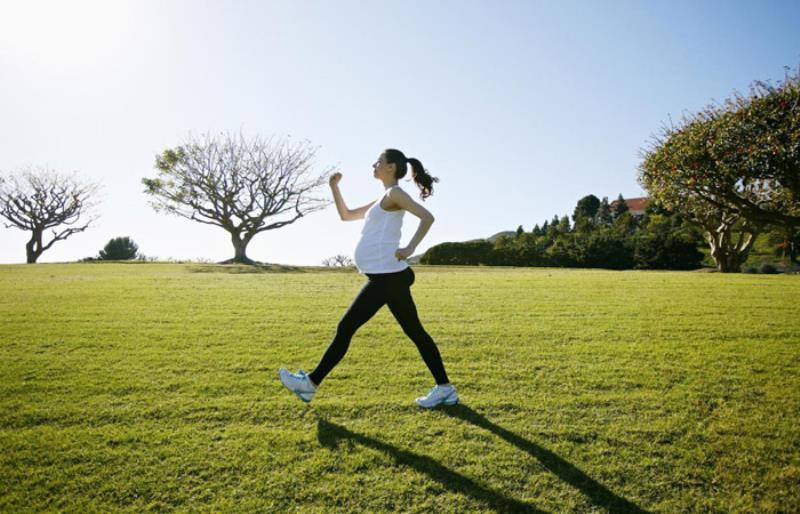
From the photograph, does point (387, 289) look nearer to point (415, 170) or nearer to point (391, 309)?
point (391, 309)

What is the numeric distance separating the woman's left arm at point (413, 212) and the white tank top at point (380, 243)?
121 millimetres

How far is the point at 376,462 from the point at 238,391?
2070 millimetres

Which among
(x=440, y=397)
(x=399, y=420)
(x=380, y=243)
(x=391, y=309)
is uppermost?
(x=380, y=243)

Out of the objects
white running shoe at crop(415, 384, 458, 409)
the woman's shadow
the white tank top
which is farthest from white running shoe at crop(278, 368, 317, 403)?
the white tank top

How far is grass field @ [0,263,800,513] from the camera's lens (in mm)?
2885

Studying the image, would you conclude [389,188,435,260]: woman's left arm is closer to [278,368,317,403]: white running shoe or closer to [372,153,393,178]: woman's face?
[372,153,393,178]: woman's face

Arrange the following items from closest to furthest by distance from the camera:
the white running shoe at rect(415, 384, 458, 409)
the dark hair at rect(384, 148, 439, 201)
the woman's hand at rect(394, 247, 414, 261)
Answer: the woman's hand at rect(394, 247, 414, 261) < the white running shoe at rect(415, 384, 458, 409) < the dark hair at rect(384, 148, 439, 201)

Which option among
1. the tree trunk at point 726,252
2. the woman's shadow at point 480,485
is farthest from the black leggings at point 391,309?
the tree trunk at point 726,252

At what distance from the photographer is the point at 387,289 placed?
13.4 ft

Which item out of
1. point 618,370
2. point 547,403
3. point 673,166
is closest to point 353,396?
point 547,403

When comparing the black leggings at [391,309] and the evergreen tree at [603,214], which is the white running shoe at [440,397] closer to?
the black leggings at [391,309]

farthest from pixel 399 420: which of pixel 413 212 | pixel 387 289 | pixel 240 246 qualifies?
pixel 240 246

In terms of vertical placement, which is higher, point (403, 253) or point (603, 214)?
point (603, 214)

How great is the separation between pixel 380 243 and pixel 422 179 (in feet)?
3.38
